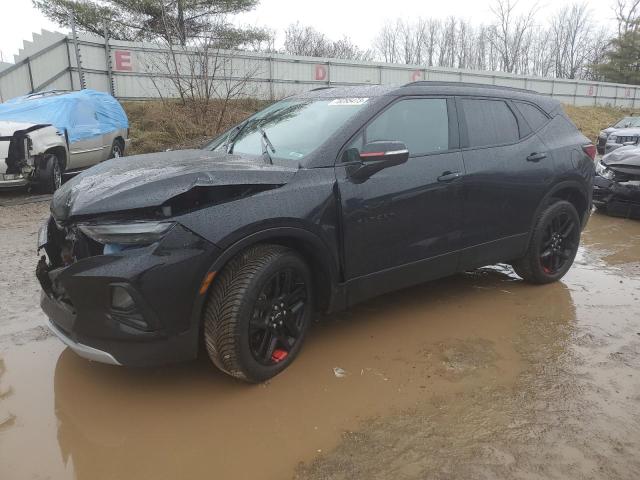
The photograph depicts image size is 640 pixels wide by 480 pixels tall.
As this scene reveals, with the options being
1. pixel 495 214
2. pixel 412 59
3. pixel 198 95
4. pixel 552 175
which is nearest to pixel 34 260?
pixel 495 214

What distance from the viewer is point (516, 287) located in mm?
4742

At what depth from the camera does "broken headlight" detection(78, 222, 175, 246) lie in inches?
97.6

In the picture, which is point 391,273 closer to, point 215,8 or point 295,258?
point 295,258

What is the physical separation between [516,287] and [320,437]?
2.92 m

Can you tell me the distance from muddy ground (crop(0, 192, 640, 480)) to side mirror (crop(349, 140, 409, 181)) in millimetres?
1212

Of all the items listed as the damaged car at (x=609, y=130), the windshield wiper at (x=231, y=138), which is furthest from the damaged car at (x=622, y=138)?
the windshield wiper at (x=231, y=138)

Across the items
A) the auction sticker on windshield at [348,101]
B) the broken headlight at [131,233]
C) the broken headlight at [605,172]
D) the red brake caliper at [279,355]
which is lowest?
the red brake caliper at [279,355]

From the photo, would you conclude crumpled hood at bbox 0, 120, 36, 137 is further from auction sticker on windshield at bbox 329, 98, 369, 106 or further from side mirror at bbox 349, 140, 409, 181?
side mirror at bbox 349, 140, 409, 181

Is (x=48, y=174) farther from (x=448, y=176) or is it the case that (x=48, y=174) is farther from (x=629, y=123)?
(x=629, y=123)

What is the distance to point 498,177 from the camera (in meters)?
4.00

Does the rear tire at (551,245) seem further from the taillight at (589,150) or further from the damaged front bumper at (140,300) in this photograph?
the damaged front bumper at (140,300)

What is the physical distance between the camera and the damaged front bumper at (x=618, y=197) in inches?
297

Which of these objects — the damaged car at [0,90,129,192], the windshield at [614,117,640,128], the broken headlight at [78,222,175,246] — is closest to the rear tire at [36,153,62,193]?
the damaged car at [0,90,129,192]

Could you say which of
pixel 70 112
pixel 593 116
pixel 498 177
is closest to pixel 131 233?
pixel 498 177
